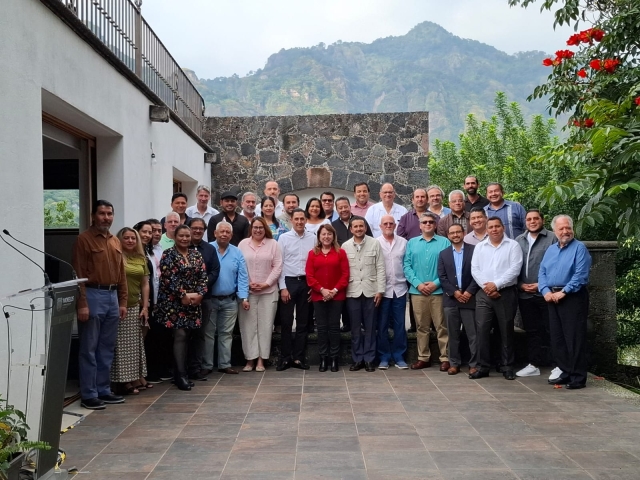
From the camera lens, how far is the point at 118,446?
484 centimetres

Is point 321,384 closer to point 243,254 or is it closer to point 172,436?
point 243,254

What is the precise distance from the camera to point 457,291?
7379mm

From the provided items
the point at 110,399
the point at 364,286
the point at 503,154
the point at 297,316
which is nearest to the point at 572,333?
the point at 364,286

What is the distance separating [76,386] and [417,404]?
3.14 meters

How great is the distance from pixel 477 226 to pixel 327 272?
1.62 metres

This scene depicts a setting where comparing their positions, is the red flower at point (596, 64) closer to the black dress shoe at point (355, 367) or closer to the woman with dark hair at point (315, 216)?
the woman with dark hair at point (315, 216)

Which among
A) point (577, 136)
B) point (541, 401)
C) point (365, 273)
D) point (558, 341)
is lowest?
point (541, 401)

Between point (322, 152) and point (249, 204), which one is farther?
point (322, 152)

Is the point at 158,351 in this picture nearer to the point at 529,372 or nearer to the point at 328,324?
the point at 328,324

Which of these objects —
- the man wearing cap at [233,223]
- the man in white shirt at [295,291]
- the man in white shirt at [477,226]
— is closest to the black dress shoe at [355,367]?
the man in white shirt at [295,291]

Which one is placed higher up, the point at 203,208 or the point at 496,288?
the point at 203,208

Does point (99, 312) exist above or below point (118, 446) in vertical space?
above

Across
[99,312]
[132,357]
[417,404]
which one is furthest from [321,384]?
[99,312]

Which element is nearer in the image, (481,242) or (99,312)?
(99,312)
